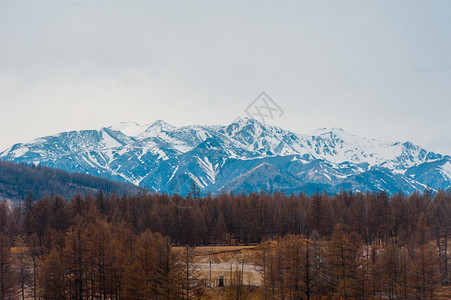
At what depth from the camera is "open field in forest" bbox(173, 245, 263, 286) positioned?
80125mm

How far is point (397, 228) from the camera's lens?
114188mm

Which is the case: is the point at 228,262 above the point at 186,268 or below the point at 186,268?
below

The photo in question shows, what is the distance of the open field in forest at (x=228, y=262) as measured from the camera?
8012 cm

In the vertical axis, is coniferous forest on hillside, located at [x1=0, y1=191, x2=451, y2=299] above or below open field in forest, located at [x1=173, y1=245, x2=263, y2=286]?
above

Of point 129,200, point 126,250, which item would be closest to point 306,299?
point 126,250

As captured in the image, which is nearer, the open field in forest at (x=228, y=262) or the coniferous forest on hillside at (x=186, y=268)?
the coniferous forest on hillside at (x=186, y=268)

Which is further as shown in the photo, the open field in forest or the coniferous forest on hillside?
the open field in forest

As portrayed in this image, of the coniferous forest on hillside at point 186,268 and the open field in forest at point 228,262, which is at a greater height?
the coniferous forest on hillside at point 186,268

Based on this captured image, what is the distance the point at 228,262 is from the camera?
305 feet

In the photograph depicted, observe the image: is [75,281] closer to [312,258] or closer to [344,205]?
[312,258]

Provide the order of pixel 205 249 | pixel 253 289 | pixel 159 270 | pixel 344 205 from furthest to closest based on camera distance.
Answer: pixel 344 205 < pixel 205 249 < pixel 253 289 < pixel 159 270

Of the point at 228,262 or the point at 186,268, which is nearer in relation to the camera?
the point at 186,268

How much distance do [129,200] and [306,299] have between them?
8282 cm

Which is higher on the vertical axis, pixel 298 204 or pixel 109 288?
pixel 298 204
